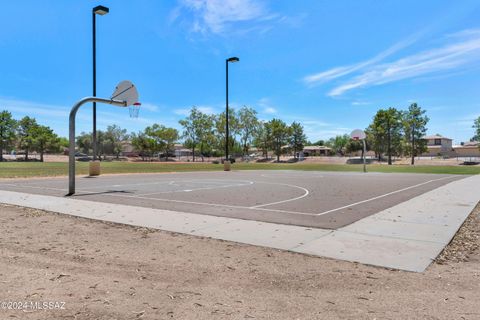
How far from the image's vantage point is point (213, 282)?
4207 mm

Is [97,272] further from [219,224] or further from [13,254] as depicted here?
[219,224]

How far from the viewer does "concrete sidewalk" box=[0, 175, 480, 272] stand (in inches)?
211

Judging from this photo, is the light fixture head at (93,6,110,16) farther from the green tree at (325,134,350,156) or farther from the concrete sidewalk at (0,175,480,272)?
the green tree at (325,134,350,156)

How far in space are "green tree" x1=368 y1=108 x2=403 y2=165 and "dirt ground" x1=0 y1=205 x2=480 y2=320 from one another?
69.5 metres

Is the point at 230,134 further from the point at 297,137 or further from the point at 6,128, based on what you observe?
the point at 6,128

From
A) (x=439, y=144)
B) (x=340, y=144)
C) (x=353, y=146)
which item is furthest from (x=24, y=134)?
(x=439, y=144)

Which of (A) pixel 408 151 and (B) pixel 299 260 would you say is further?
(A) pixel 408 151

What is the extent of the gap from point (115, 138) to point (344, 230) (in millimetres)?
121153

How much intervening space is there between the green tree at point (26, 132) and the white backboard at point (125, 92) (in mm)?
65430

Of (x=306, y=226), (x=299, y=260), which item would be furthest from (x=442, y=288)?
(x=306, y=226)

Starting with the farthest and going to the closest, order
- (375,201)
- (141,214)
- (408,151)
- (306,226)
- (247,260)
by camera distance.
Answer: (408,151) → (375,201) → (141,214) → (306,226) → (247,260)

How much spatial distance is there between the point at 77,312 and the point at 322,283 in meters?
2.57

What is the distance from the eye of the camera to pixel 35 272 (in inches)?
175

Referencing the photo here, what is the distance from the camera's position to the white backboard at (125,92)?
15391mm
